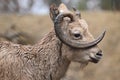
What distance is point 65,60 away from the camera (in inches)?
440

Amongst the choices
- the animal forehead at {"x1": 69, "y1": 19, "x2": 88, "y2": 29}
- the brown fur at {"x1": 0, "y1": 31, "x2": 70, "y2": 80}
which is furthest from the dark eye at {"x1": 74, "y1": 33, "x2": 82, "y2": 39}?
the brown fur at {"x1": 0, "y1": 31, "x2": 70, "y2": 80}

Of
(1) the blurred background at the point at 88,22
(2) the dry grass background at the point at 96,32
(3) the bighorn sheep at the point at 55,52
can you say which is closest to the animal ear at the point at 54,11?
(3) the bighorn sheep at the point at 55,52

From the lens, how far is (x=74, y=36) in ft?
36.1

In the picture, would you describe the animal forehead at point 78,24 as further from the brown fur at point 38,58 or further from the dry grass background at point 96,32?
the dry grass background at point 96,32

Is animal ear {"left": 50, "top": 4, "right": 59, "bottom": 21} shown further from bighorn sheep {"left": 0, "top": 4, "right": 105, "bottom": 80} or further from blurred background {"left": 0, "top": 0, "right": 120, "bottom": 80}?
blurred background {"left": 0, "top": 0, "right": 120, "bottom": 80}

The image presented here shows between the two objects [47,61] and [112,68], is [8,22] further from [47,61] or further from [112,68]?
[47,61]

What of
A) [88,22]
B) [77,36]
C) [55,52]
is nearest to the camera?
[77,36]

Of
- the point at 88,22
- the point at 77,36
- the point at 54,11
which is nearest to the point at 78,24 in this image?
the point at 77,36

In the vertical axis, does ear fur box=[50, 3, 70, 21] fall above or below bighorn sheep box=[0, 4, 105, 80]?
above

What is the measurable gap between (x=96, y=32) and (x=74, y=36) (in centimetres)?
1534

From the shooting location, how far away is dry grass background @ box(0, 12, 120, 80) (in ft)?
80.4

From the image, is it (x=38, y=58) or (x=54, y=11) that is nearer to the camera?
(x=54, y=11)

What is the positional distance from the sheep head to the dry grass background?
40.1ft

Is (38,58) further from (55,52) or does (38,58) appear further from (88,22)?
(88,22)
